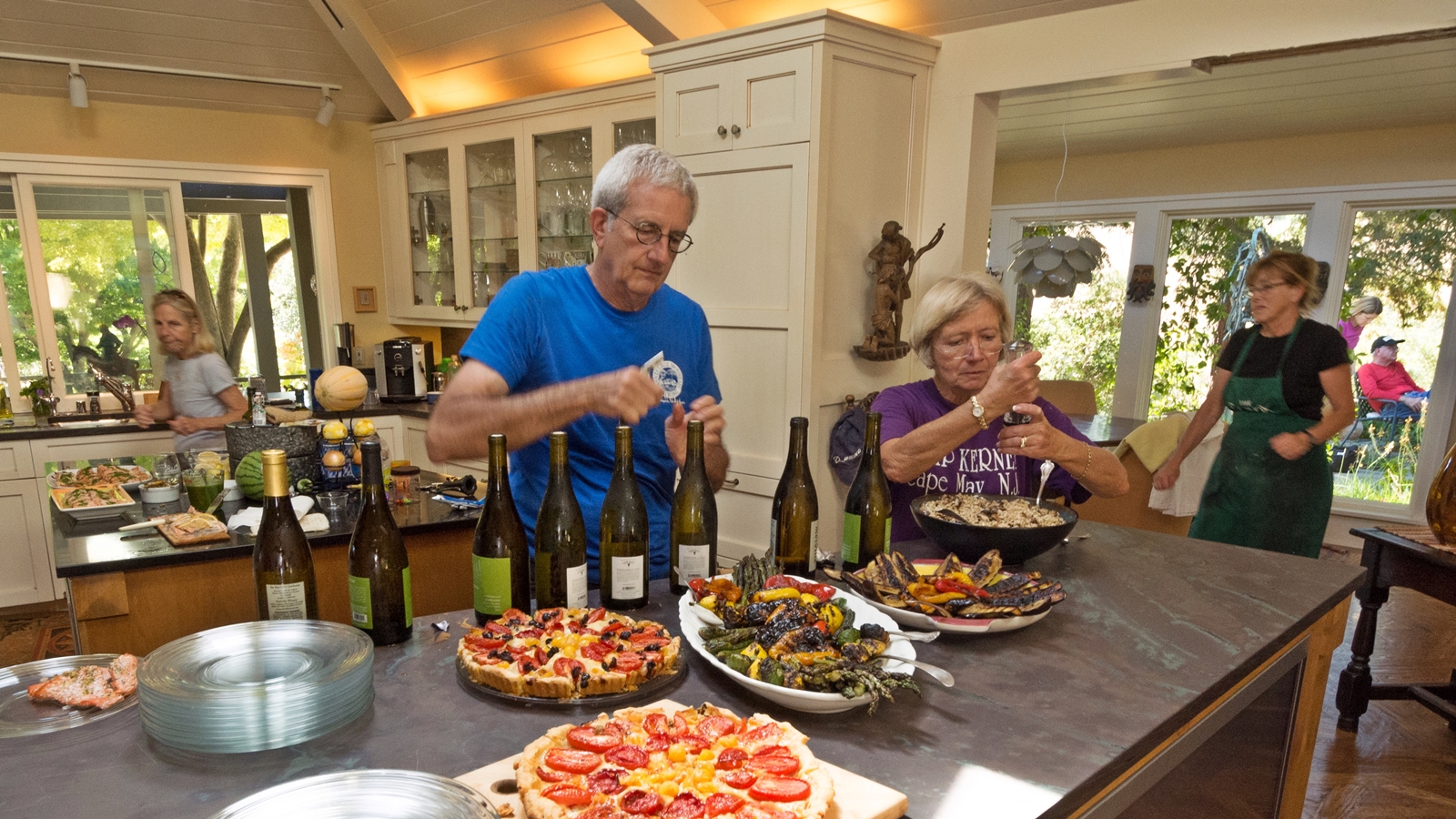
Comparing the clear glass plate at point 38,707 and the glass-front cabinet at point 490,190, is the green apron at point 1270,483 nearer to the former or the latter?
the glass-front cabinet at point 490,190

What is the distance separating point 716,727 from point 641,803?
0.50 feet

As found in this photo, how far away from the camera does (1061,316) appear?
6.04 m

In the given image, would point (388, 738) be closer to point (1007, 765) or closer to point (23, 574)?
point (1007, 765)

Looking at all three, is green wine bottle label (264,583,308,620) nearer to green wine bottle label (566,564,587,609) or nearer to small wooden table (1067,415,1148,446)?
green wine bottle label (566,564,587,609)

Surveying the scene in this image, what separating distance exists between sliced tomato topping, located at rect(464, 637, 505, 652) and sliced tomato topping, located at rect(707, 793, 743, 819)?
0.41 meters

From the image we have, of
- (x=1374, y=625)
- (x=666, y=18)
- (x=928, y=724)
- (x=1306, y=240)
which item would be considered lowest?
(x=1374, y=625)

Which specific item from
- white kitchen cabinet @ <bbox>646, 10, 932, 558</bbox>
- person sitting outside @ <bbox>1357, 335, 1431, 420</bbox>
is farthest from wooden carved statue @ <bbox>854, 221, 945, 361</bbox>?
person sitting outside @ <bbox>1357, 335, 1431, 420</bbox>

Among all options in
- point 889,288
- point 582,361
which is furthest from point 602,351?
point 889,288

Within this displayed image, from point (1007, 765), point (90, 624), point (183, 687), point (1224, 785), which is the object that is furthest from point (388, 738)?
point (90, 624)

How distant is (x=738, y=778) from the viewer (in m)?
0.80

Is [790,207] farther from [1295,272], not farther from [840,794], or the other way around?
[840,794]

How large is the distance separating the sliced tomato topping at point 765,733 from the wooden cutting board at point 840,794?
0.20 feet

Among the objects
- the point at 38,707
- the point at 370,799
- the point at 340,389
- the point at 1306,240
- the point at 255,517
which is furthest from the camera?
the point at 1306,240

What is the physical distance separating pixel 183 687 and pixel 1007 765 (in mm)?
908
